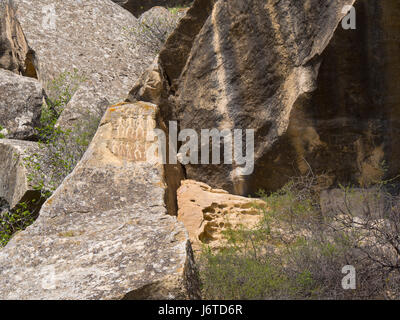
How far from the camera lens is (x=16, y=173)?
595cm

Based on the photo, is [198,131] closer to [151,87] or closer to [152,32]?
[151,87]

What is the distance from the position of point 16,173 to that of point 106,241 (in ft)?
9.45

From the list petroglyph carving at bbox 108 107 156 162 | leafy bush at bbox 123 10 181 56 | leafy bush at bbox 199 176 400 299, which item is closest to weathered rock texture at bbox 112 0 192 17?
leafy bush at bbox 123 10 181 56

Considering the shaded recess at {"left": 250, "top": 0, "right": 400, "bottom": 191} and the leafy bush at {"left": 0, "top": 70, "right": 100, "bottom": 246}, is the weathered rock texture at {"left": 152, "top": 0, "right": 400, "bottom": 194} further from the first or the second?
the leafy bush at {"left": 0, "top": 70, "right": 100, "bottom": 246}

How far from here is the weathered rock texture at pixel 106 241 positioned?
10.0ft

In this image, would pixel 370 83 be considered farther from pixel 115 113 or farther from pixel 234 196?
pixel 115 113

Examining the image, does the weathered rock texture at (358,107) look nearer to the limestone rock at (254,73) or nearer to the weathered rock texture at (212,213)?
the limestone rock at (254,73)

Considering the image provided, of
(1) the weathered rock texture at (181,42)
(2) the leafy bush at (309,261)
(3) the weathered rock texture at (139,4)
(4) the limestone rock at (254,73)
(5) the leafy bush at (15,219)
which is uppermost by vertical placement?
(3) the weathered rock texture at (139,4)

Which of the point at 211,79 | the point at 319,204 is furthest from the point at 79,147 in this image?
the point at 319,204

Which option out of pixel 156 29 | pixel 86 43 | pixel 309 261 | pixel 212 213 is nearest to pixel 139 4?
pixel 156 29

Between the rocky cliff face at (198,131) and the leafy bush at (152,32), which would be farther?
the leafy bush at (152,32)

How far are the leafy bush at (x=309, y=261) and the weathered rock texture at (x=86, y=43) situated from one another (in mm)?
3681

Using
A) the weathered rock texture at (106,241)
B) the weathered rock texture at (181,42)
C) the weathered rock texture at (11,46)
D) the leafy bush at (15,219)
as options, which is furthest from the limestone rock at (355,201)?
the weathered rock texture at (11,46)

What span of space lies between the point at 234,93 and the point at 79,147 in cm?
206
